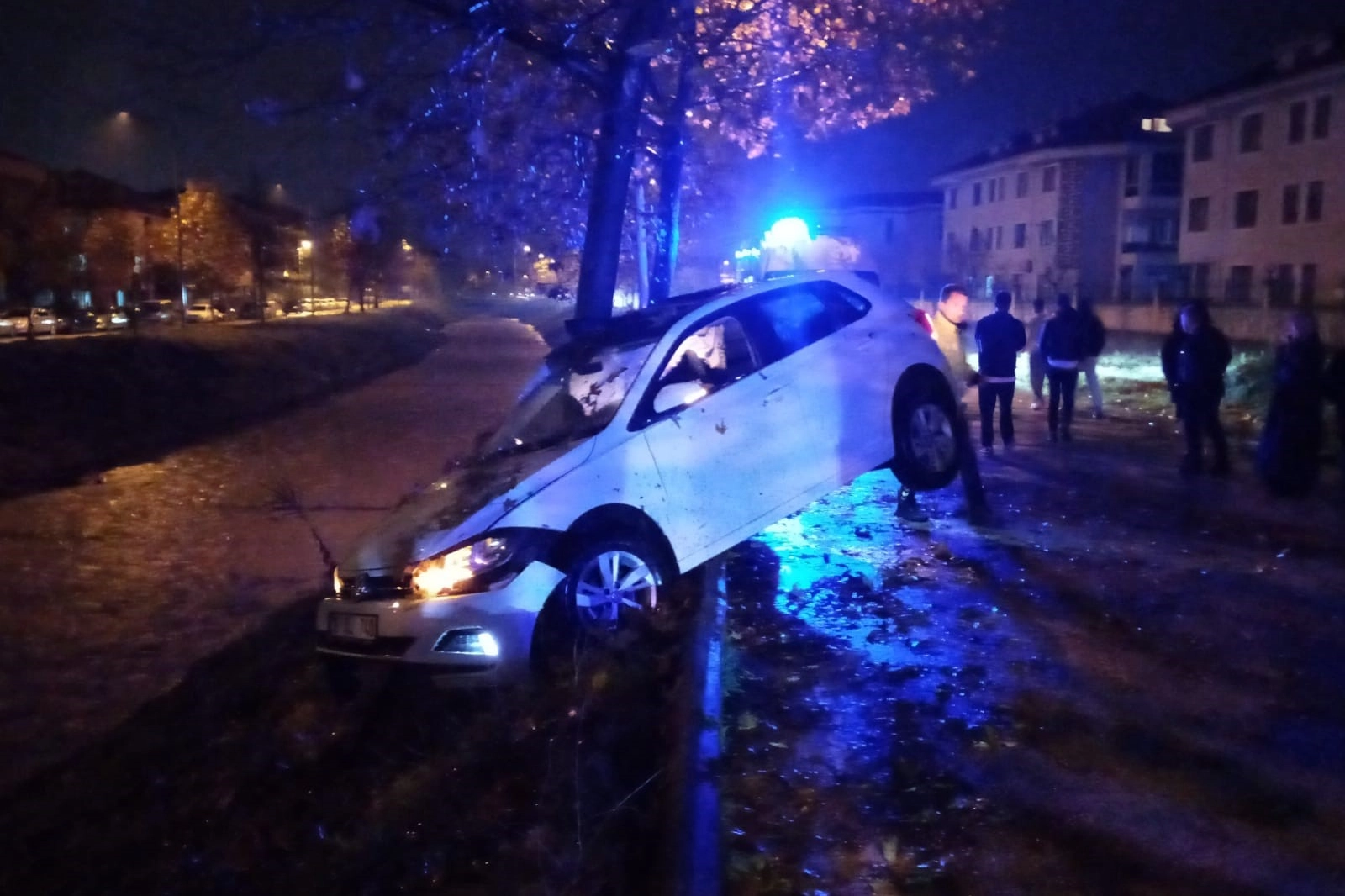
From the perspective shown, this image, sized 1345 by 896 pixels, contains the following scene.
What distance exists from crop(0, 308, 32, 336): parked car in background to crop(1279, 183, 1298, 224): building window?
35335 millimetres

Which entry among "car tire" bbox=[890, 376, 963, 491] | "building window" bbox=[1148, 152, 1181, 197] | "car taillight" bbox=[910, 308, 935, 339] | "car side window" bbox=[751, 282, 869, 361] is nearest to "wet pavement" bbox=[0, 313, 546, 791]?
"car side window" bbox=[751, 282, 869, 361]

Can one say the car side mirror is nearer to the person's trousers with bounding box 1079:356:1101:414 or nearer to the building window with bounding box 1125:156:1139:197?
the person's trousers with bounding box 1079:356:1101:414

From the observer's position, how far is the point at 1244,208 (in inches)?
1499

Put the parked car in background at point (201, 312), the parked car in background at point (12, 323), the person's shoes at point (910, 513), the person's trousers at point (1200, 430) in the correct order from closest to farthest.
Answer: the person's shoes at point (910, 513) → the person's trousers at point (1200, 430) → the parked car in background at point (12, 323) → the parked car in background at point (201, 312)

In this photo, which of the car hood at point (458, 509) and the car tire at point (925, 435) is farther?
the car tire at point (925, 435)

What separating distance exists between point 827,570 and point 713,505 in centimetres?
186

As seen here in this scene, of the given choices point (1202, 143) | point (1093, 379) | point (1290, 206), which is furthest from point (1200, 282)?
point (1093, 379)

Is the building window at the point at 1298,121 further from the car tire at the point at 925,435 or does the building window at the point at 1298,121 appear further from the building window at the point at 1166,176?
the car tire at the point at 925,435

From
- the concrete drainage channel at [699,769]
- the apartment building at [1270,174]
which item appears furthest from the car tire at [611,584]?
the apartment building at [1270,174]

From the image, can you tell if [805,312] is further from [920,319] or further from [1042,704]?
[1042,704]

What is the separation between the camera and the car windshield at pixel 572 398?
7.12 meters

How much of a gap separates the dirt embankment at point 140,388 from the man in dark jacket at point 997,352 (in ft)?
38.8

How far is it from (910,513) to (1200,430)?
354 cm

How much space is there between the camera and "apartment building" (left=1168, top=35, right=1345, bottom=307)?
3309 centimetres
